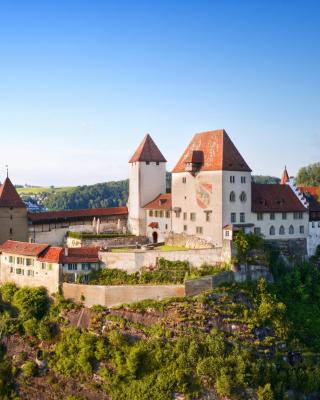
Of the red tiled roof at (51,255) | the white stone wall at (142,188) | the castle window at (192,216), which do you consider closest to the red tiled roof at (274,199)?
the castle window at (192,216)

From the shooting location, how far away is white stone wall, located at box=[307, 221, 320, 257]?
6303cm

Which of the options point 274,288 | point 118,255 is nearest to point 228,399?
point 274,288

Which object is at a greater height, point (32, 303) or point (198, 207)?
point (198, 207)

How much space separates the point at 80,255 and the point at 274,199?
23.5m

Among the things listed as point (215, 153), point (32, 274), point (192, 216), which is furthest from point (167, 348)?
point (215, 153)

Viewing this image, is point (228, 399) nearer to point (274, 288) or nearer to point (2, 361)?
point (274, 288)

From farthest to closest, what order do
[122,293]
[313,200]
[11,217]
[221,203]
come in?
[313,200] → [11,217] → [221,203] → [122,293]

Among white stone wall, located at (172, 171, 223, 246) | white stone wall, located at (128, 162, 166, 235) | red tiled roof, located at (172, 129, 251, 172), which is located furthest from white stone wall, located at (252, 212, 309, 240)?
white stone wall, located at (128, 162, 166, 235)

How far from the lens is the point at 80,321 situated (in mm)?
52000

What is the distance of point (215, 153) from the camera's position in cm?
6031

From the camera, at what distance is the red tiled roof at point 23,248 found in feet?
187

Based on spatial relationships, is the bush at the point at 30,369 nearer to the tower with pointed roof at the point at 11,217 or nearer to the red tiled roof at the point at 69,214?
the tower with pointed roof at the point at 11,217

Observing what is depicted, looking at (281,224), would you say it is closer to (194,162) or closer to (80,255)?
(194,162)

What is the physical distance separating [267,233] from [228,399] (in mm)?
21729
